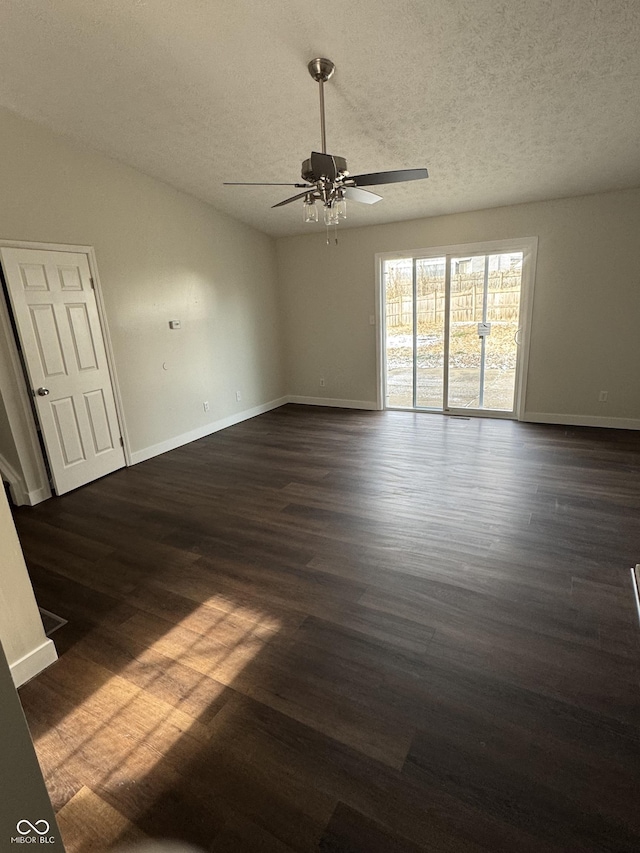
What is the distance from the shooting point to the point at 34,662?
1.89m

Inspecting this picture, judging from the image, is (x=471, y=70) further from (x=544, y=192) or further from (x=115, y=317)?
(x=115, y=317)

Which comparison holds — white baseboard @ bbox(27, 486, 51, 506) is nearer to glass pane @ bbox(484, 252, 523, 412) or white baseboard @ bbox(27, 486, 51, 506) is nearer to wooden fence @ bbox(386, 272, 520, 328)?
wooden fence @ bbox(386, 272, 520, 328)

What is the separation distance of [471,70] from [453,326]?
3215mm

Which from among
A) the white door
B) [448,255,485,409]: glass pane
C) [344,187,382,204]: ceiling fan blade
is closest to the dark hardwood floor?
the white door

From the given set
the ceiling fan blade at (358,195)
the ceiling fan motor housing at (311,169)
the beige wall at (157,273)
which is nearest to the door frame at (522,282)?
the beige wall at (157,273)

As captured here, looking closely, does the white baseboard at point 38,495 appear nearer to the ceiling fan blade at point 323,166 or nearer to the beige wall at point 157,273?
the beige wall at point 157,273

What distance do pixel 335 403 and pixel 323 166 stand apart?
4.62 meters

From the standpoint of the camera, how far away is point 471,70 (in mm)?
2756

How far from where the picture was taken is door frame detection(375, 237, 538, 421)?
200 inches

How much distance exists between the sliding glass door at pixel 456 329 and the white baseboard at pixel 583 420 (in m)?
0.30

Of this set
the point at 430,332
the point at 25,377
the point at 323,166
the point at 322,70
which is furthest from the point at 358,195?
the point at 430,332

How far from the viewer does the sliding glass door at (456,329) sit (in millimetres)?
5363

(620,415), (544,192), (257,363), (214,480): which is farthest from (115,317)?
(620,415)

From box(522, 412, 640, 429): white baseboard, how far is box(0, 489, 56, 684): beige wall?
546 cm
